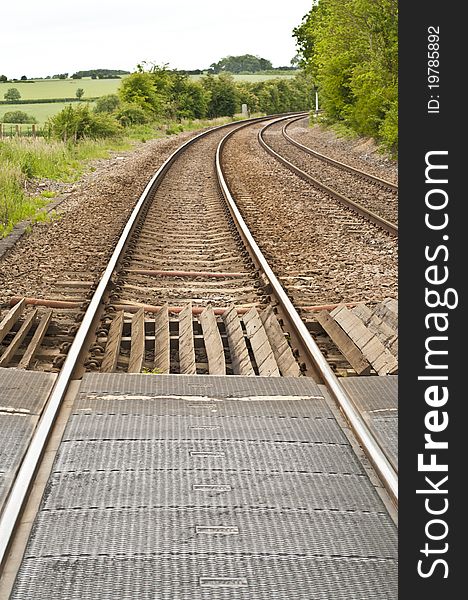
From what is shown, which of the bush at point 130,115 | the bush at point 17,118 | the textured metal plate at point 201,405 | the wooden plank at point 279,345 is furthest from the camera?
the bush at point 17,118

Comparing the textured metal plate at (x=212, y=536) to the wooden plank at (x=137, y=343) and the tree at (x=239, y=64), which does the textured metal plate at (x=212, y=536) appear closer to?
the wooden plank at (x=137, y=343)

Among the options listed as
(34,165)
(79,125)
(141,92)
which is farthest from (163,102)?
(34,165)

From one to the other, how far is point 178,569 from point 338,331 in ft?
11.5

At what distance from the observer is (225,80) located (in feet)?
243

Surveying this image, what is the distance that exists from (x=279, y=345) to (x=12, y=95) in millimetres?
76367

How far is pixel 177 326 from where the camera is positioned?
22.2 feet

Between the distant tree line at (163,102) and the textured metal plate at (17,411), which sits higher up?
the distant tree line at (163,102)

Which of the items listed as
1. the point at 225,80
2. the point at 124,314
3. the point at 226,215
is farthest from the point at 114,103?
the point at 124,314

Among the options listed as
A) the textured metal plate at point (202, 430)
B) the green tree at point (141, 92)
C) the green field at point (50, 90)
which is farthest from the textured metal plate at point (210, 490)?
the green field at point (50, 90)

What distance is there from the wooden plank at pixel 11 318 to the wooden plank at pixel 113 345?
0.75 metres

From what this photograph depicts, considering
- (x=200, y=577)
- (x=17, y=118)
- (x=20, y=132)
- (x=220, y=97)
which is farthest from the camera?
(x=220, y=97)

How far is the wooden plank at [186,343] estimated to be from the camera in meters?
5.74

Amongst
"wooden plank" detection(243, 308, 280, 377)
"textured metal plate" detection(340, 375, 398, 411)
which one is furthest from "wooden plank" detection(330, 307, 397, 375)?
"wooden plank" detection(243, 308, 280, 377)

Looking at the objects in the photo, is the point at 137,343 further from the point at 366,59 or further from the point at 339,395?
the point at 366,59
